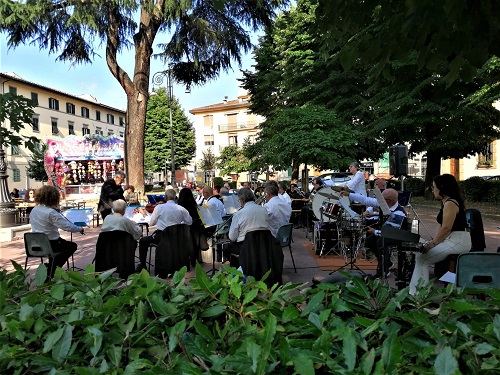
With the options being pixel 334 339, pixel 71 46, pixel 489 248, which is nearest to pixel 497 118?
pixel 489 248

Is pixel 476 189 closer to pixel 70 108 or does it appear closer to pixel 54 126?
pixel 54 126

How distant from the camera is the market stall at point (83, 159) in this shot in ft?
91.1

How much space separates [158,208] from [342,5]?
4928 mm

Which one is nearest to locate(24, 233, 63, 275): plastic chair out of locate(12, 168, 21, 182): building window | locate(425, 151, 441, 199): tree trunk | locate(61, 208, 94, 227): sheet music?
locate(61, 208, 94, 227): sheet music

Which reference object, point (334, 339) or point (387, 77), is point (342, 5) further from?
point (334, 339)

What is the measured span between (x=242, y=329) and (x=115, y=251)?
4833 mm

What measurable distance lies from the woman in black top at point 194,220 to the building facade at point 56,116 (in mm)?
35355

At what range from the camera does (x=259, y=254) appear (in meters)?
5.54

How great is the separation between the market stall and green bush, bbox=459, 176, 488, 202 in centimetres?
2063

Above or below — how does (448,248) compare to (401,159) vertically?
below

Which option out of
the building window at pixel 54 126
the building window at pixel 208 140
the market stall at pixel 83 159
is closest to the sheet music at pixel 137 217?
the market stall at pixel 83 159

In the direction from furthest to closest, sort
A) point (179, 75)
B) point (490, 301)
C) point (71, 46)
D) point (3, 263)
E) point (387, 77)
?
point (179, 75), point (71, 46), point (3, 263), point (387, 77), point (490, 301)

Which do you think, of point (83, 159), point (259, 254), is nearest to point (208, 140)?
point (83, 159)

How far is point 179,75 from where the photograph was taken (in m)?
18.8
